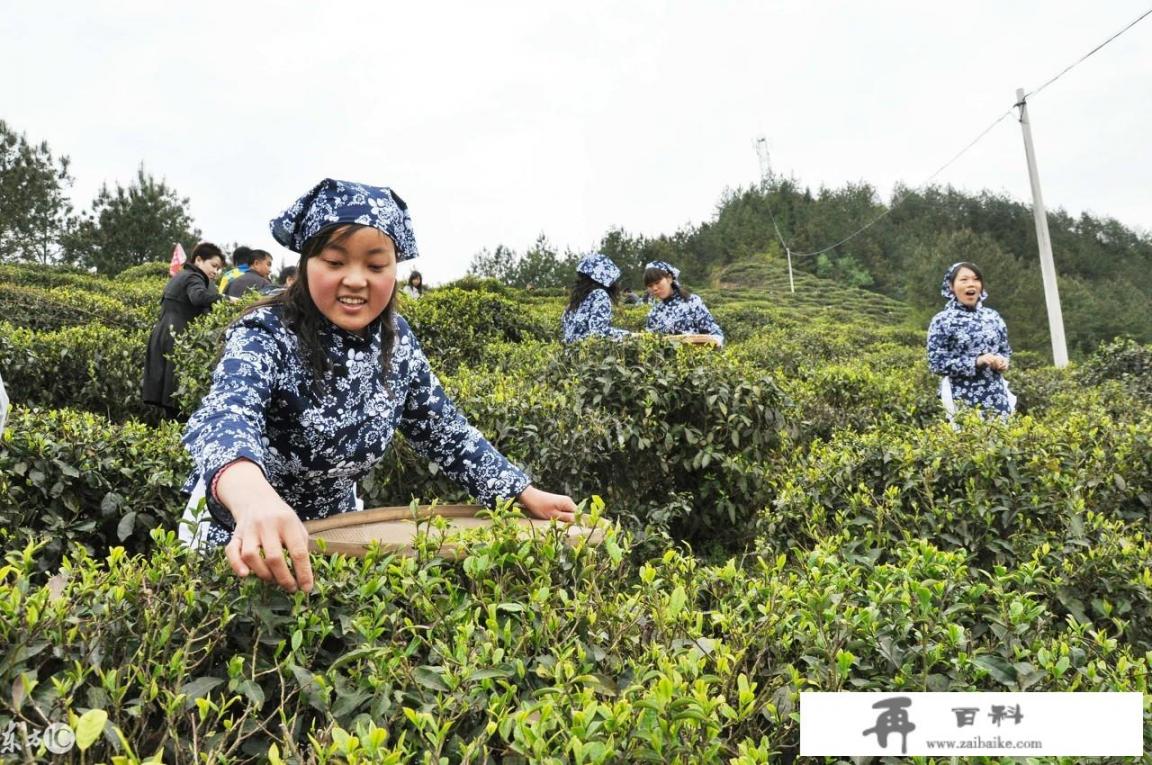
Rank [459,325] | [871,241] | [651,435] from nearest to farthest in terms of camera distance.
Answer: [651,435] < [459,325] < [871,241]

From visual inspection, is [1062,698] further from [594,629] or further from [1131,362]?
[1131,362]

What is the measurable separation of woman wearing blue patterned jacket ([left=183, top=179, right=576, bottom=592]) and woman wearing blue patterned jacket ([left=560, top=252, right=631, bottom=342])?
10.7 ft

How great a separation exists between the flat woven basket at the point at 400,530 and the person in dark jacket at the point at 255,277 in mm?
5826

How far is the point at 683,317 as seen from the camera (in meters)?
6.22

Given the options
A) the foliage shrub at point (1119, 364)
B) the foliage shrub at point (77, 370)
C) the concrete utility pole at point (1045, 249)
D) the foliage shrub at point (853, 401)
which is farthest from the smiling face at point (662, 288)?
the concrete utility pole at point (1045, 249)

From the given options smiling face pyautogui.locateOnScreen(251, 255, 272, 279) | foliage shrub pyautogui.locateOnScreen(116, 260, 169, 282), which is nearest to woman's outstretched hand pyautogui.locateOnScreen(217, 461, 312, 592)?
smiling face pyautogui.locateOnScreen(251, 255, 272, 279)

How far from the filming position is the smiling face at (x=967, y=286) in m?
5.43

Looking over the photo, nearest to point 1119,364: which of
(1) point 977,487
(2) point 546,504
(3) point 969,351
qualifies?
(3) point 969,351

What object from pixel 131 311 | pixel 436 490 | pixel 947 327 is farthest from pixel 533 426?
pixel 131 311

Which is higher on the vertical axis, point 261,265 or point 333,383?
point 261,265

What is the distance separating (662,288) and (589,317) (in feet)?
3.35

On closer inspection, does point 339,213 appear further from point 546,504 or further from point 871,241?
point 871,241

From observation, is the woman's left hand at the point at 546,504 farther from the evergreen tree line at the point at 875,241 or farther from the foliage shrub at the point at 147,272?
the evergreen tree line at the point at 875,241

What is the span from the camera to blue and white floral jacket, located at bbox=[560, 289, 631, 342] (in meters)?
5.35
